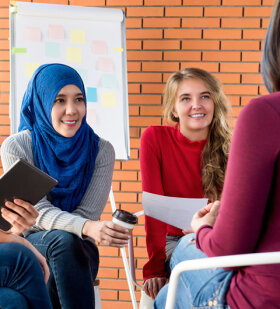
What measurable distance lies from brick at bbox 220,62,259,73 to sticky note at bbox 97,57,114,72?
788mm

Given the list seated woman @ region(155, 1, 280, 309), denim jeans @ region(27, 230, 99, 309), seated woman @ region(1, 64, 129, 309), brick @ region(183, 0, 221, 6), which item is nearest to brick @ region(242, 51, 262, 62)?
brick @ region(183, 0, 221, 6)

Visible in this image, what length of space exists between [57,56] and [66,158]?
2.96ft

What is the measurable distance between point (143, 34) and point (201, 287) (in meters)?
2.34

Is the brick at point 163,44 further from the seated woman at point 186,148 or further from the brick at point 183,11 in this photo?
the seated woman at point 186,148

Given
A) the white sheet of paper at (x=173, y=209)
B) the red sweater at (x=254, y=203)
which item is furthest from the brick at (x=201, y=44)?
the red sweater at (x=254, y=203)

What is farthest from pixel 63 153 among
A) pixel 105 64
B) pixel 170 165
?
pixel 105 64

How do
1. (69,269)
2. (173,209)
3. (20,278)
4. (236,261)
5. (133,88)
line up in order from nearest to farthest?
(236,261) → (20,278) → (69,269) → (173,209) → (133,88)

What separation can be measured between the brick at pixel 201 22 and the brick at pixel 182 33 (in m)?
0.03

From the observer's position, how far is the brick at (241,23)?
10.1 feet

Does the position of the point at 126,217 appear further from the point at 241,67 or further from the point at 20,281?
the point at 241,67

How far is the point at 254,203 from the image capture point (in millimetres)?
974

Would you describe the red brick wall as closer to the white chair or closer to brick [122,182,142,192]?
brick [122,182,142,192]

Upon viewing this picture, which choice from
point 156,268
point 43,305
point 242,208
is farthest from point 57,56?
point 242,208

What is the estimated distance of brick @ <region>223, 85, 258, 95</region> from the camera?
10.3ft
